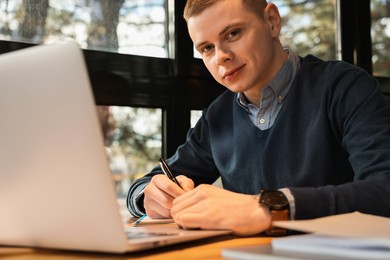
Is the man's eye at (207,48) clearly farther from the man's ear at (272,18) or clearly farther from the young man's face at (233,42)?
the man's ear at (272,18)

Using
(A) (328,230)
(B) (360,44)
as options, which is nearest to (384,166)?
(A) (328,230)

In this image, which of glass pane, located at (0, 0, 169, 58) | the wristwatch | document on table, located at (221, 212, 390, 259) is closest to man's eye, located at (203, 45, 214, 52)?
glass pane, located at (0, 0, 169, 58)

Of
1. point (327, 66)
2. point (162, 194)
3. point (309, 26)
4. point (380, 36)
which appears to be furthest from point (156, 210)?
point (380, 36)

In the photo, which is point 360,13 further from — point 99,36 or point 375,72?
point 99,36

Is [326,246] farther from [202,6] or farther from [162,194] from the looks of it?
[202,6]

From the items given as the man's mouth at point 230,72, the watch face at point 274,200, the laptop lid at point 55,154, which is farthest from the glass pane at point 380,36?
the laptop lid at point 55,154

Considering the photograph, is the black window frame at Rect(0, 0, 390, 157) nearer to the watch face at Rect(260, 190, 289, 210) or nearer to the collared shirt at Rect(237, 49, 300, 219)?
the collared shirt at Rect(237, 49, 300, 219)

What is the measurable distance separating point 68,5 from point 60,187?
1271mm

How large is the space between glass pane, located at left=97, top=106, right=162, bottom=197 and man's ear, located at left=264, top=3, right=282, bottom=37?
2.02ft

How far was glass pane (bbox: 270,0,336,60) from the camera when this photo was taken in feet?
8.16

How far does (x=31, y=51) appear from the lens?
0.79 metres

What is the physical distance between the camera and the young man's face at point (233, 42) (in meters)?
1.53

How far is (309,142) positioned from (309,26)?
1162mm

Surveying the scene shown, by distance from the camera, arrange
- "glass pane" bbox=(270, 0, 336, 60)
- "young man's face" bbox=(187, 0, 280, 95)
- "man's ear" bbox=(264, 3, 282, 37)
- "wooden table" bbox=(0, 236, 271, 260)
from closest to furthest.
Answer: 1. "wooden table" bbox=(0, 236, 271, 260)
2. "young man's face" bbox=(187, 0, 280, 95)
3. "man's ear" bbox=(264, 3, 282, 37)
4. "glass pane" bbox=(270, 0, 336, 60)
